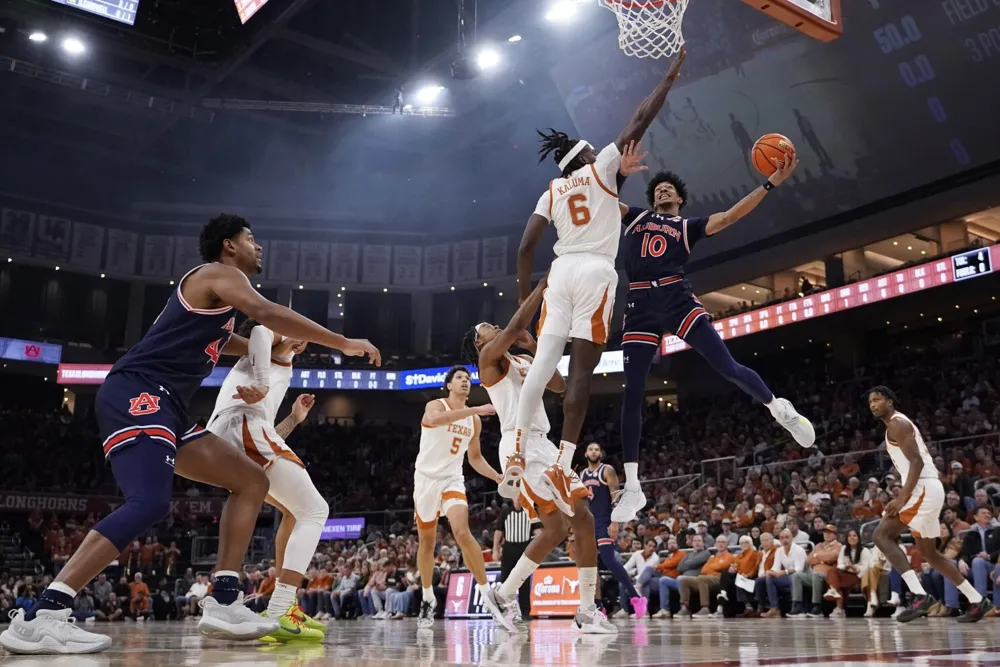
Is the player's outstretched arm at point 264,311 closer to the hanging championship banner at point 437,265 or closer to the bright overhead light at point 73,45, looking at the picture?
the bright overhead light at point 73,45

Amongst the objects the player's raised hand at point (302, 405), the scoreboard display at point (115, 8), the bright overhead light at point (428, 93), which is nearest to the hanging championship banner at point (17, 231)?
the scoreboard display at point (115, 8)

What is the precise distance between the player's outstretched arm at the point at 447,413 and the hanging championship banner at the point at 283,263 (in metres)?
24.9

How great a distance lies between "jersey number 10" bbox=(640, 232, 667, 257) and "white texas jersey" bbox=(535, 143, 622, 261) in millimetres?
522

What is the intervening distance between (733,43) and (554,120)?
29.2 feet

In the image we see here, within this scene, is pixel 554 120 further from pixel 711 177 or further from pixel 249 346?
pixel 249 346

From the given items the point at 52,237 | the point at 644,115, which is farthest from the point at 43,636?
the point at 52,237

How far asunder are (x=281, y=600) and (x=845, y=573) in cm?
742

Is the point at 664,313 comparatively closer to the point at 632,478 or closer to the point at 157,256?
the point at 632,478

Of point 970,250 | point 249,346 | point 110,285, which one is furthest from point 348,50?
point 249,346

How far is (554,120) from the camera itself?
27.8 meters

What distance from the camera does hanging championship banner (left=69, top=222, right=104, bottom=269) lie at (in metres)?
29.2

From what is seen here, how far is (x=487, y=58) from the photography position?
75.9ft

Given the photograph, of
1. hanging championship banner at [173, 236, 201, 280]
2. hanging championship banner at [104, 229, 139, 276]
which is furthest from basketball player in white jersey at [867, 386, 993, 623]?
hanging championship banner at [104, 229, 139, 276]

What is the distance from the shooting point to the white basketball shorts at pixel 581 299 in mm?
5090
